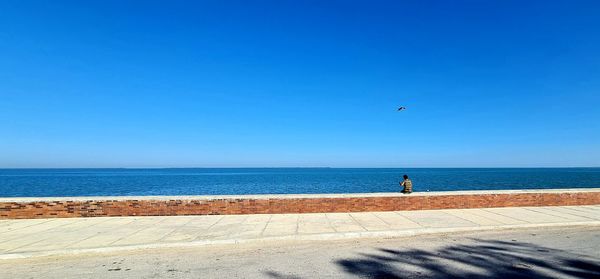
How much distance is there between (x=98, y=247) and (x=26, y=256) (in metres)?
1.23

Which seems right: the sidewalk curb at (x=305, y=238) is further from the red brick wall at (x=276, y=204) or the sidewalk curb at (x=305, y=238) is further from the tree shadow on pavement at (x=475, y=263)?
the red brick wall at (x=276, y=204)

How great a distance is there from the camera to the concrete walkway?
24.4 ft

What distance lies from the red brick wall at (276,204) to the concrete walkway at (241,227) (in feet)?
1.21

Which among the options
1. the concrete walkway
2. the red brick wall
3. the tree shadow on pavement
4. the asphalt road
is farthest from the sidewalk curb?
the red brick wall

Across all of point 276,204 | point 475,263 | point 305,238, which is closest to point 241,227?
point 305,238

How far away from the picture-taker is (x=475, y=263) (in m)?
6.14

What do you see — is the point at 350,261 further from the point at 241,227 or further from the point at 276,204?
the point at 276,204

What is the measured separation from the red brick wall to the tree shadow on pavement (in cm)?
461

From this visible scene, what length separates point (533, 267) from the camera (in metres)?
5.86

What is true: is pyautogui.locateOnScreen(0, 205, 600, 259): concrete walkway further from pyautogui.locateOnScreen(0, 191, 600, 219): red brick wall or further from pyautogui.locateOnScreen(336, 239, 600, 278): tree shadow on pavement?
pyautogui.locateOnScreen(336, 239, 600, 278): tree shadow on pavement

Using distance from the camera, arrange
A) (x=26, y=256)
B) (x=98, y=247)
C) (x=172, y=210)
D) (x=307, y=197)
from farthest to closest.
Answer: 1. (x=307, y=197)
2. (x=172, y=210)
3. (x=98, y=247)
4. (x=26, y=256)

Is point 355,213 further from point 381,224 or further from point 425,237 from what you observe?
point 425,237

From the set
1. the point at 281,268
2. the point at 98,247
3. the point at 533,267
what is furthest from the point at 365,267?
the point at 98,247

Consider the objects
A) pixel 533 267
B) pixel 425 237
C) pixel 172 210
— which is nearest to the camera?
pixel 533 267
